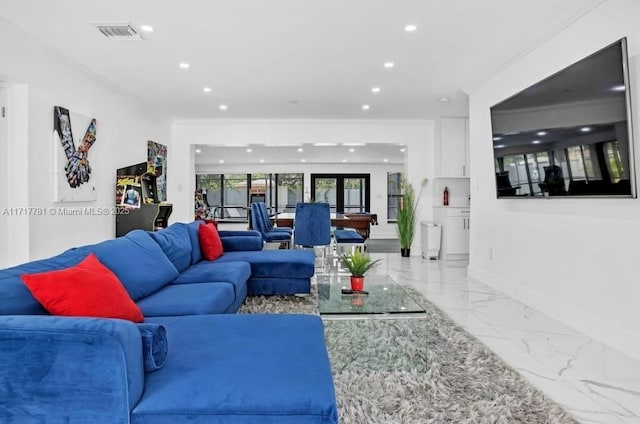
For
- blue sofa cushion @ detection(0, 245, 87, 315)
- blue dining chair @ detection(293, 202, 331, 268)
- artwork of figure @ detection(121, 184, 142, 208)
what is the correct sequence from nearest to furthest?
blue sofa cushion @ detection(0, 245, 87, 315)
artwork of figure @ detection(121, 184, 142, 208)
blue dining chair @ detection(293, 202, 331, 268)

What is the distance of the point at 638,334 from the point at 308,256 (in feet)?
9.00

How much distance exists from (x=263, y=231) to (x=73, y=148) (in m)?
3.12

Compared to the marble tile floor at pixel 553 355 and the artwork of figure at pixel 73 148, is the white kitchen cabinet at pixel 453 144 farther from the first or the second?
the artwork of figure at pixel 73 148

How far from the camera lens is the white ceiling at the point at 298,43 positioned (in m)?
3.32

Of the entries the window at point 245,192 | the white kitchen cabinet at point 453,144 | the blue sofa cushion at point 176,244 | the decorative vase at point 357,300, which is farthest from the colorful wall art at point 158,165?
the window at point 245,192

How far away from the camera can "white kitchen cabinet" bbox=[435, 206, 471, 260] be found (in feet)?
23.2

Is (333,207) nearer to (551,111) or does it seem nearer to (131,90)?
(131,90)

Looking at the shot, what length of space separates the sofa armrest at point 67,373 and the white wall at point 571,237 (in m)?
3.10

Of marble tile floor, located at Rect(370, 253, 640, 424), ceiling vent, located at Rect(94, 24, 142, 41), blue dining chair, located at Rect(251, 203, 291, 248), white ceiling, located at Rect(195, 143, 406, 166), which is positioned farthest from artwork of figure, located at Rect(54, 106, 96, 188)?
white ceiling, located at Rect(195, 143, 406, 166)

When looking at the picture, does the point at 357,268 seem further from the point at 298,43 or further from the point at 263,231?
the point at 263,231

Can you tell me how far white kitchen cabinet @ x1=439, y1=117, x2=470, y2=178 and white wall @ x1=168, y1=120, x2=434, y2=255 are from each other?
0.98 feet

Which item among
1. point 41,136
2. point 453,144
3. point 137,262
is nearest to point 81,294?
point 137,262

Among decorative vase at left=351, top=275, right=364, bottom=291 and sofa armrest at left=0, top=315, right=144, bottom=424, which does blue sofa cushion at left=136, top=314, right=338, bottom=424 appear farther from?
decorative vase at left=351, top=275, right=364, bottom=291

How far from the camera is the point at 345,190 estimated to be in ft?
41.9
